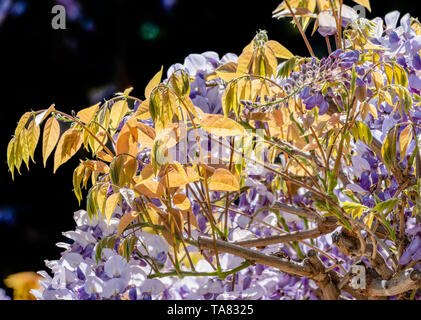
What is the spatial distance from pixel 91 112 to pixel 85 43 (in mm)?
2634

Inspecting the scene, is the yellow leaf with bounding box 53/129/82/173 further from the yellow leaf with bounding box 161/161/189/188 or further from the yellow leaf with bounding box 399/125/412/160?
the yellow leaf with bounding box 399/125/412/160

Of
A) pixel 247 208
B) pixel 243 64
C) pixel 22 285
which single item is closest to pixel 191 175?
pixel 243 64

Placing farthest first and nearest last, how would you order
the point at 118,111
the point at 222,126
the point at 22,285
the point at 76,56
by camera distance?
the point at 76,56
the point at 22,285
the point at 118,111
the point at 222,126

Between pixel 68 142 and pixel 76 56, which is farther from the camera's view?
pixel 76 56

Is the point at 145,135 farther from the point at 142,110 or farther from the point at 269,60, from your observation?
the point at 269,60

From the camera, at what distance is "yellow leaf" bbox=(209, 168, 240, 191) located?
18.9 inches

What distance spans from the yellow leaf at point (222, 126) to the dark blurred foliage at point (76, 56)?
202cm

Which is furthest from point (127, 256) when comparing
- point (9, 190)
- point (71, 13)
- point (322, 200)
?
point (71, 13)

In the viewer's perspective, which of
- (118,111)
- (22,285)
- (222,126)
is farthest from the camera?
(22,285)

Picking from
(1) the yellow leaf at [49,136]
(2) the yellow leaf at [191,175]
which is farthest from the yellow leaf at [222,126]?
(1) the yellow leaf at [49,136]

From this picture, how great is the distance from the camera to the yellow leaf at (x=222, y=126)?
0.44 metres

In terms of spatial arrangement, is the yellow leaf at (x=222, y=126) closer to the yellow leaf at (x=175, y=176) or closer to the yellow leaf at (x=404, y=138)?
the yellow leaf at (x=175, y=176)

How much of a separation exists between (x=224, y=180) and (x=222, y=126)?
0.06 m

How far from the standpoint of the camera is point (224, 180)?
48cm
